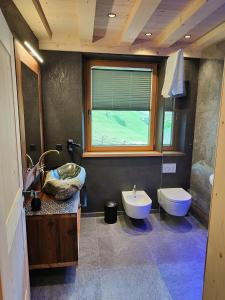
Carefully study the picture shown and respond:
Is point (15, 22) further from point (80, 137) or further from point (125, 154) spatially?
point (125, 154)

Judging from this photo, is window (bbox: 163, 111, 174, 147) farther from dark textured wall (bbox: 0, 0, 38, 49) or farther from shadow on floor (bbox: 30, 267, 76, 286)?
shadow on floor (bbox: 30, 267, 76, 286)

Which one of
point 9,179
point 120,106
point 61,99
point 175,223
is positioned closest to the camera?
point 9,179

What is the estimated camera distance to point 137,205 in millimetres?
2537

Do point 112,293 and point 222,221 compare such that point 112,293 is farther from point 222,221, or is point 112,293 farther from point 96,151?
point 96,151

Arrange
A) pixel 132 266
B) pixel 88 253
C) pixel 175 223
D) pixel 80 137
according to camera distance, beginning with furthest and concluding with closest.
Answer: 1. pixel 175 223
2. pixel 80 137
3. pixel 88 253
4. pixel 132 266

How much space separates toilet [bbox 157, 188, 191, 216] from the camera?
8.49 feet

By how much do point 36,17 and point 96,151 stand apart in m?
1.76

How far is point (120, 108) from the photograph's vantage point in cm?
299

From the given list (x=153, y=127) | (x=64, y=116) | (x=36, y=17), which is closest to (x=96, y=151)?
(x=64, y=116)

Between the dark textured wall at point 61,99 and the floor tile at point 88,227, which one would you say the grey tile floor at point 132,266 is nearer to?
the floor tile at point 88,227

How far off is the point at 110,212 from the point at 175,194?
930 millimetres

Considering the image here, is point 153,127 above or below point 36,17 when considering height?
below

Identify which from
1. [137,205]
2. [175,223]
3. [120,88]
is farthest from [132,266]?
[120,88]

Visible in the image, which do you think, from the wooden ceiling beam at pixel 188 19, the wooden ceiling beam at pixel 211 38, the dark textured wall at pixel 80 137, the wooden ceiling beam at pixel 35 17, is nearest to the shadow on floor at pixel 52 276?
the dark textured wall at pixel 80 137
